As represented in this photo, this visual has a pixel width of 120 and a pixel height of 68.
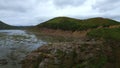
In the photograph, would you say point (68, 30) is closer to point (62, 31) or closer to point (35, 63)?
point (62, 31)

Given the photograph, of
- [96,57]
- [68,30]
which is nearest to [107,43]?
[96,57]

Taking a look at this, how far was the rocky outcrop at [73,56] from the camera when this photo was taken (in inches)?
750

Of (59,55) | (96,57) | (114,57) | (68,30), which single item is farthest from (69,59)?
(68,30)

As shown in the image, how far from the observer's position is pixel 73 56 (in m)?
20.2

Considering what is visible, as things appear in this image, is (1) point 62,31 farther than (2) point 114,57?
Yes

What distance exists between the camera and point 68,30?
89.1m

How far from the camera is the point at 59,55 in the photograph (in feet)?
66.7

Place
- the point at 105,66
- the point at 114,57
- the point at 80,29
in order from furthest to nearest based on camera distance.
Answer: the point at 80,29
the point at 114,57
the point at 105,66

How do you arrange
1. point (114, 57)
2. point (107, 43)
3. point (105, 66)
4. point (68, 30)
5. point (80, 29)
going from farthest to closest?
point (68, 30), point (80, 29), point (107, 43), point (114, 57), point (105, 66)

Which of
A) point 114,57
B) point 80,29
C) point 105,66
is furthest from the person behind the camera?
point 80,29

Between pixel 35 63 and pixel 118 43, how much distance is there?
25.2 feet

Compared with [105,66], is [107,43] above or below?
above

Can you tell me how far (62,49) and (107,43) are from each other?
162 inches

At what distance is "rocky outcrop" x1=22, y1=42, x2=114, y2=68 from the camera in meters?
19.1
